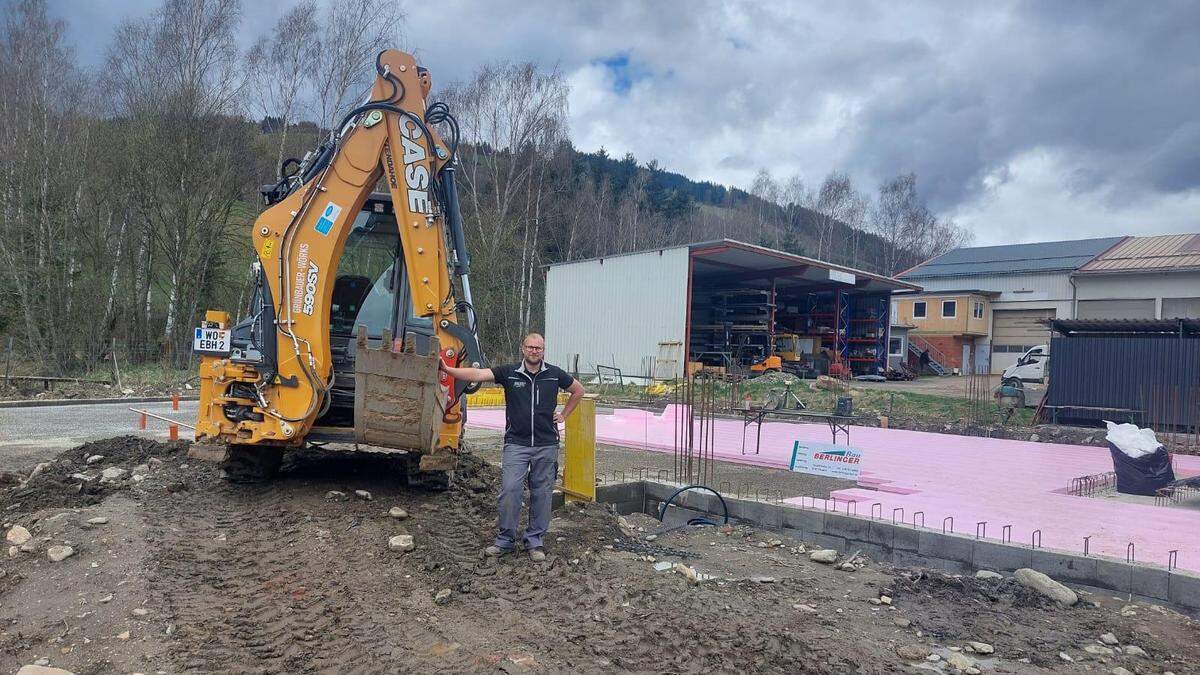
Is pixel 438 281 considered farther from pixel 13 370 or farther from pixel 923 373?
pixel 923 373

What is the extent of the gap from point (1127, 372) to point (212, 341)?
57.3 ft

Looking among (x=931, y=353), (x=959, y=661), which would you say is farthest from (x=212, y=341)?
(x=931, y=353)

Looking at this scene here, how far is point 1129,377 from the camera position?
16.1 meters

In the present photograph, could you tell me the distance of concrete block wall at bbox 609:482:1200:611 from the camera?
527 centimetres

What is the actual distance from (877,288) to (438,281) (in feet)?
106

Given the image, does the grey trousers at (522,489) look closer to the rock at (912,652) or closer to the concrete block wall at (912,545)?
the rock at (912,652)

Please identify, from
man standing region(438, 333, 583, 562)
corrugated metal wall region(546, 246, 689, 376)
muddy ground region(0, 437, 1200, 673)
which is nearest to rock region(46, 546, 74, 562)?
muddy ground region(0, 437, 1200, 673)

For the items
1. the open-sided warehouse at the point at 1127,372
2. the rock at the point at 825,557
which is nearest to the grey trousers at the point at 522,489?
the rock at the point at 825,557

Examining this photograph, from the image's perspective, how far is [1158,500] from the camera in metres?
8.48

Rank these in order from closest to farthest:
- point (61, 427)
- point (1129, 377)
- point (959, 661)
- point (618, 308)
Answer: point (959, 661) → point (61, 427) → point (1129, 377) → point (618, 308)

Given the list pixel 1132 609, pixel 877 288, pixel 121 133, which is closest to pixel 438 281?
pixel 1132 609

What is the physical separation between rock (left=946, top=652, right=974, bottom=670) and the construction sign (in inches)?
201

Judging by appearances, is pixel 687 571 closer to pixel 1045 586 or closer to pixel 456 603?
pixel 456 603

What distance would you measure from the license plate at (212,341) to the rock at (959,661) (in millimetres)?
5617
